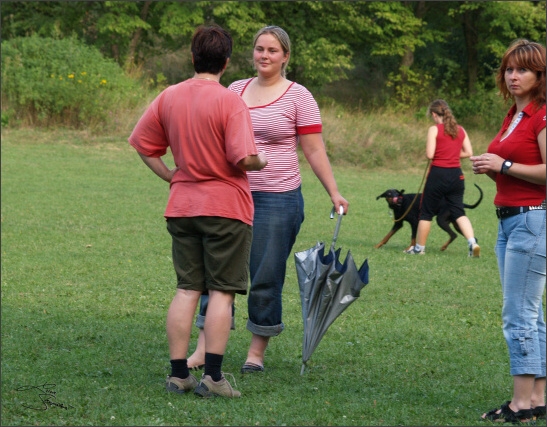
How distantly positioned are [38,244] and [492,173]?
769cm

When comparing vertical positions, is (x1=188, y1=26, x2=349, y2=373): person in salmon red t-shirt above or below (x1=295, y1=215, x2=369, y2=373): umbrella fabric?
above

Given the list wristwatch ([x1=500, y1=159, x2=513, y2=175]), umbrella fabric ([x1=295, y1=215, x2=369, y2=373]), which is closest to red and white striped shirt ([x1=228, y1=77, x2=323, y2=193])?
umbrella fabric ([x1=295, y1=215, x2=369, y2=373])

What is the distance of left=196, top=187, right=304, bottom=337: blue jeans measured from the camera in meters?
5.33

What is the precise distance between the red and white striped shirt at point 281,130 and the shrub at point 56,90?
20.6 m

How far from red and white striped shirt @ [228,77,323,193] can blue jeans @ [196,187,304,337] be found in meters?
0.08

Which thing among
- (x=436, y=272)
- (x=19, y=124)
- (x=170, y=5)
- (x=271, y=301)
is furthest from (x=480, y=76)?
(x=271, y=301)

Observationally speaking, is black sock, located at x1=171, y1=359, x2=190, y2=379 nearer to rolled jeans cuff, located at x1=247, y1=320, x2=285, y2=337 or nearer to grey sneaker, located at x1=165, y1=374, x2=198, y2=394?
grey sneaker, located at x1=165, y1=374, x2=198, y2=394

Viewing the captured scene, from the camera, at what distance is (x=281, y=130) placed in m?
5.28

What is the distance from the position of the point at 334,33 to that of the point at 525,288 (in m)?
35.5

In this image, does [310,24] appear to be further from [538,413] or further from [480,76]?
[538,413]
